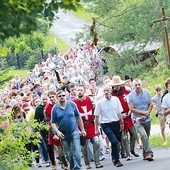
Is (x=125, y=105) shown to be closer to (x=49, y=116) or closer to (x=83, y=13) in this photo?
(x=49, y=116)

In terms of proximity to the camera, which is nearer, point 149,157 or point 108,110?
point 108,110

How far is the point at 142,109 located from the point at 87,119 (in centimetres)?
106

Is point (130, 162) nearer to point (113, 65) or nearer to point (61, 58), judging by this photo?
point (113, 65)

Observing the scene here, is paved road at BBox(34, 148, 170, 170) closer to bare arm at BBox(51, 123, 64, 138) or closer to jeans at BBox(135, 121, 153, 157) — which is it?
jeans at BBox(135, 121, 153, 157)

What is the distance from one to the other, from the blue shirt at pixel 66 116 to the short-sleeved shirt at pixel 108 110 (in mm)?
795

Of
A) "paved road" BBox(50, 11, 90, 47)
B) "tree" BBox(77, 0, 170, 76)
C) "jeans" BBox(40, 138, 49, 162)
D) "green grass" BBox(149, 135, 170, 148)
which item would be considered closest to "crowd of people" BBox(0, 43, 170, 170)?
"jeans" BBox(40, 138, 49, 162)

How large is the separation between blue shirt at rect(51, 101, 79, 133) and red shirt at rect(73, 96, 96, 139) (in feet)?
2.72

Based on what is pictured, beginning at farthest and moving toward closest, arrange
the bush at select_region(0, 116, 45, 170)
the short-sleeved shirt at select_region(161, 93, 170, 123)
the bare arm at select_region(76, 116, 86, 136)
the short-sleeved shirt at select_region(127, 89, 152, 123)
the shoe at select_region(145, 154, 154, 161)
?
1. the short-sleeved shirt at select_region(161, 93, 170, 123)
2. the shoe at select_region(145, 154, 154, 161)
3. the short-sleeved shirt at select_region(127, 89, 152, 123)
4. the bare arm at select_region(76, 116, 86, 136)
5. the bush at select_region(0, 116, 45, 170)

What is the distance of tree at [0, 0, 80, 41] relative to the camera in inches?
196

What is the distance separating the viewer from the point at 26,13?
16.7 ft

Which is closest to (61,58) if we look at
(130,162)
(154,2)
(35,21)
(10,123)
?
(154,2)

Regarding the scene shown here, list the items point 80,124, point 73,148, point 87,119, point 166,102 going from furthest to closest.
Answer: point 166,102
point 87,119
point 80,124
point 73,148

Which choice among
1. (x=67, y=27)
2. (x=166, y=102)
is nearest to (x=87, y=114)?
(x=166, y=102)

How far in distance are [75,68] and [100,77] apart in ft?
13.9
